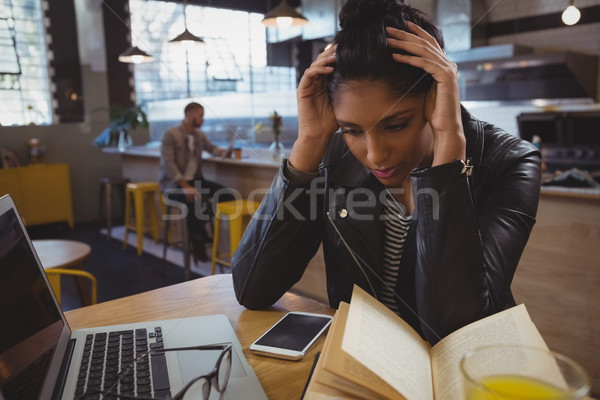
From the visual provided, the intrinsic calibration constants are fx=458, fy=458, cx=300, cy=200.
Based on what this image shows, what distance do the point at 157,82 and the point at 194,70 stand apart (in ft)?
1.98

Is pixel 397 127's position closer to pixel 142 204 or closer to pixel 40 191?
pixel 142 204

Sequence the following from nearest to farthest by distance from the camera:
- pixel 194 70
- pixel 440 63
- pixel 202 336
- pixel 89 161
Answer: pixel 202 336, pixel 440 63, pixel 89 161, pixel 194 70

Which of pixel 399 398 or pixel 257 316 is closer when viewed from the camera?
pixel 399 398

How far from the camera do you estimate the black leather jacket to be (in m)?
0.87

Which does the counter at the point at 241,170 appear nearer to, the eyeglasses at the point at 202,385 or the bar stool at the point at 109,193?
the bar stool at the point at 109,193

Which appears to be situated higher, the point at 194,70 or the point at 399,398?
the point at 194,70

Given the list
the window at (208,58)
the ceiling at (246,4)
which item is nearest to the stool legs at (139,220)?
the window at (208,58)

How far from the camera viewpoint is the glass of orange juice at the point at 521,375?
41 centimetres

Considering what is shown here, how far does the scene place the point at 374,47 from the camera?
0.96 m

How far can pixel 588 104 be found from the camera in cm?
475

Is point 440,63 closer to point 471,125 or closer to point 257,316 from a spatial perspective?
point 471,125

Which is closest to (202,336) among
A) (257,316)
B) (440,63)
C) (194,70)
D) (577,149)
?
(257,316)

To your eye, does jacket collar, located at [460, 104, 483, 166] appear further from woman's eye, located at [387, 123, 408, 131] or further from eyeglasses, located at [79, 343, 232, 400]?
eyeglasses, located at [79, 343, 232, 400]

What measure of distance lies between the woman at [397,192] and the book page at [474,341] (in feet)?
0.57
